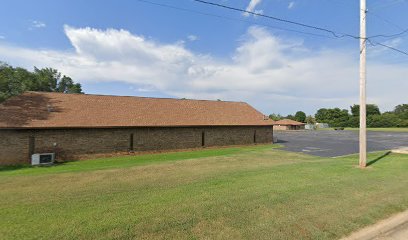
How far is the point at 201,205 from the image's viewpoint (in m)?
6.73

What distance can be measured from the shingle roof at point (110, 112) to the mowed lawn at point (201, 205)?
8732 mm

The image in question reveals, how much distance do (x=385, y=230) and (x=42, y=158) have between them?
18.4 m

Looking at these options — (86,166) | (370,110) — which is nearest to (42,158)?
(86,166)

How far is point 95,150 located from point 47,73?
29527 mm

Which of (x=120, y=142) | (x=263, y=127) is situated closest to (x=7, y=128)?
(x=120, y=142)

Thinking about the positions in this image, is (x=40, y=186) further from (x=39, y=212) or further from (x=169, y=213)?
(x=169, y=213)

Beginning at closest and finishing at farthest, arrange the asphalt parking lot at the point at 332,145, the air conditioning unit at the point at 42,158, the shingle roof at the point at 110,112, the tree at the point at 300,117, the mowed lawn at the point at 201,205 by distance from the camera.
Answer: the mowed lawn at the point at 201,205
the air conditioning unit at the point at 42,158
the shingle roof at the point at 110,112
the asphalt parking lot at the point at 332,145
the tree at the point at 300,117

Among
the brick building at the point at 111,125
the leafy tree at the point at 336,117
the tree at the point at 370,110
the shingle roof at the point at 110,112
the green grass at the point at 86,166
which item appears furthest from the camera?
the tree at the point at 370,110

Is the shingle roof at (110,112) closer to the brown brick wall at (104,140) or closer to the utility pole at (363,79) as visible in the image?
the brown brick wall at (104,140)

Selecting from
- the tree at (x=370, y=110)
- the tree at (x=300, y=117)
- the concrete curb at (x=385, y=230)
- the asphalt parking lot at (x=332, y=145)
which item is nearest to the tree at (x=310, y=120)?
the tree at (x=300, y=117)

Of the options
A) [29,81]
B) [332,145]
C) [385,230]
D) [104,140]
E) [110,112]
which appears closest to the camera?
[385,230]

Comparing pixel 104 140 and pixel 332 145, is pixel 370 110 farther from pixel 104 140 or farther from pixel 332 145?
pixel 104 140

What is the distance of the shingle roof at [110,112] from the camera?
18.2 m

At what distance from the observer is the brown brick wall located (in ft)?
55.1
